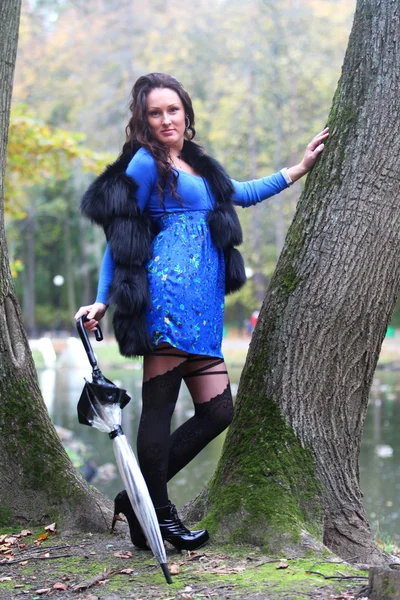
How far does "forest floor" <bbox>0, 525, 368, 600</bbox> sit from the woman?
0.17 metres

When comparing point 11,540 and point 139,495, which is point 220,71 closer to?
point 11,540

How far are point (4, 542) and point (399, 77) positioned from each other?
118 inches

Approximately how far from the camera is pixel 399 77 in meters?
3.88

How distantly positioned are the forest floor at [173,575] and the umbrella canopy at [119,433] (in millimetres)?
169

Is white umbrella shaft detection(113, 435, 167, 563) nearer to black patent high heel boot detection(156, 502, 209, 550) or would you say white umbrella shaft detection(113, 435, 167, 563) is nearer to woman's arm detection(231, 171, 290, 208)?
black patent high heel boot detection(156, 502, 209, 550)

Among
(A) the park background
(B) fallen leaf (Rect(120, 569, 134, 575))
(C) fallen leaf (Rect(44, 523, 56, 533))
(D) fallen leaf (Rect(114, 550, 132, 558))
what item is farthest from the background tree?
(B) fallen leaf (Rect(120, 569, 134, 575))

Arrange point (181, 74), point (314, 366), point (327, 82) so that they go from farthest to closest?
point (181, 74) < point (327, 82) < point (314, 366)

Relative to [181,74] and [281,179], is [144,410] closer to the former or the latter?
[281,179]

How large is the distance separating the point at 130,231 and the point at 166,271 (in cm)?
23

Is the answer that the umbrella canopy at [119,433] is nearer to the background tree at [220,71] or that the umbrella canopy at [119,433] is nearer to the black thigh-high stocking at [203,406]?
the black thigh-high stocking at [203,406]

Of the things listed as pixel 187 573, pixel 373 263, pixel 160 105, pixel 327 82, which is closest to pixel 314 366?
pixel 373 263

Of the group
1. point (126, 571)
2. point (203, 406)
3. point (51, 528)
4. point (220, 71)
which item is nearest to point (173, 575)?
point (126, 571)

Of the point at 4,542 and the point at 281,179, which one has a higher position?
the point at 281,179

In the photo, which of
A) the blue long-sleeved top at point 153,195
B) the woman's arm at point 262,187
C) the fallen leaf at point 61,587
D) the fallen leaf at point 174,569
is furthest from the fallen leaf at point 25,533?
the woman's arm at point 262,187
